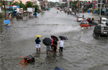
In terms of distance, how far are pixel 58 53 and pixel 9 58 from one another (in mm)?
3702

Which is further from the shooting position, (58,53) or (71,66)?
(58,53)

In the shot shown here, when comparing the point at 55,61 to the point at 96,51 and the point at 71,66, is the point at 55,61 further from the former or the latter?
the point at 96,51

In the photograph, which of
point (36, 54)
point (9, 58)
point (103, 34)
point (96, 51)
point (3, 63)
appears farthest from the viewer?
point (103, 34)

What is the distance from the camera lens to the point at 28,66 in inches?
380

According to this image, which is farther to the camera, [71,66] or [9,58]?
[9,58]

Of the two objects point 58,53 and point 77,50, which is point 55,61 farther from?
point 77,50

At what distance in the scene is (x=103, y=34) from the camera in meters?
19.1

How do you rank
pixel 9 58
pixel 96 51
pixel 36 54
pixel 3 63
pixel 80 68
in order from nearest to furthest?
1. pixel 80 68
2. pixel 3 63
3. pixel 9 58
4. pixel 36 54
5. pixel 96 51

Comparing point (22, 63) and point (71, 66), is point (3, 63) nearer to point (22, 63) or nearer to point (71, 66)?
point (22, 63)

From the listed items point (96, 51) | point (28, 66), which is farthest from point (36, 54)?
point (96, 51)

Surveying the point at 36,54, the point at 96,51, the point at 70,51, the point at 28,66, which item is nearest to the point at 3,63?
the point at 28,66

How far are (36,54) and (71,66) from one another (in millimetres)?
3398

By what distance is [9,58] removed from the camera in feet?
37.0

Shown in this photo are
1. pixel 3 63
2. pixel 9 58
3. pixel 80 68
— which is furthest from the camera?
pixel 9 58
